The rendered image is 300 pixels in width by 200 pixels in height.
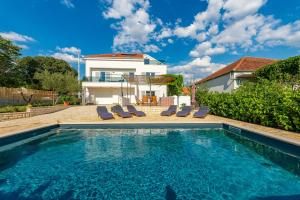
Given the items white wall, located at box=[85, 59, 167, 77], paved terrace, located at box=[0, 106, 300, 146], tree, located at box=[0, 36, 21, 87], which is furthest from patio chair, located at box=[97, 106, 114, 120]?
tree, located at box=[0, 36, 21, 87]

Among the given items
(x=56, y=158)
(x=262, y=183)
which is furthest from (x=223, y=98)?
(x=56, y=158)

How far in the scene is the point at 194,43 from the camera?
33.4m

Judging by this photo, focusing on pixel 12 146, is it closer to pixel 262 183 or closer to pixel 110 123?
pixel 110 123

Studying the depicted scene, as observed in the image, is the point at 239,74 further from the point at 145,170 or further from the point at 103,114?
the point at 145,170

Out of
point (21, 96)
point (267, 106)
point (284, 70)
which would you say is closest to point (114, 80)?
point (21, 96)

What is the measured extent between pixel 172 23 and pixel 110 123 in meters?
20.4

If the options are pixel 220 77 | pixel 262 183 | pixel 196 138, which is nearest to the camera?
pixel 262 183

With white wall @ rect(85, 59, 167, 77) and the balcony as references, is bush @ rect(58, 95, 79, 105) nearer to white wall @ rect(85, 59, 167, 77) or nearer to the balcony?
the balcony

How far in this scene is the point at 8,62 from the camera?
25.1m

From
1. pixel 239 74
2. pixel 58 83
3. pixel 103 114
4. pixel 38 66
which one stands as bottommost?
pixel 103 114

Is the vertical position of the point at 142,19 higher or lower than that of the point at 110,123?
higher

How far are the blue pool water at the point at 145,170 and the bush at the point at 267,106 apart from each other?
217 cm

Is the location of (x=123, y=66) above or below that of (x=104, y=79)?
above

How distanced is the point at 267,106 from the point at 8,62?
31019 millimetres
